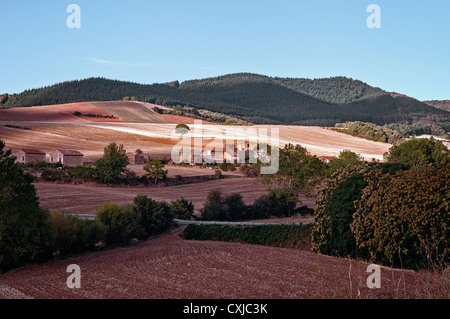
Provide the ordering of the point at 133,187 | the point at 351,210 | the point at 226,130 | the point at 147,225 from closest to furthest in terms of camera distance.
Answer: the point at 351,210 < the point at 147,225 < the point at 133,187 < the point at 226,130

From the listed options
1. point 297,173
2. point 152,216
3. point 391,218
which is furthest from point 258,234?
point 297,173

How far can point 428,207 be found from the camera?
19.1 metres

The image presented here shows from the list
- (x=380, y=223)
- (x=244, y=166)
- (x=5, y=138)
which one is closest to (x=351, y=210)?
(x=380, y=223)

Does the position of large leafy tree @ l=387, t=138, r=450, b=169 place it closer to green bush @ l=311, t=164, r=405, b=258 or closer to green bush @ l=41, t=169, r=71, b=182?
green bush @ l=311, t=164, r=405, b=258

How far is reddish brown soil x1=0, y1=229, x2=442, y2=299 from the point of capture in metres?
14.6

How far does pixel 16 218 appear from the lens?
21.3 m

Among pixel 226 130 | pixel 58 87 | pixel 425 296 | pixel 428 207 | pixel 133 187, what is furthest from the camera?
pixel 58 87

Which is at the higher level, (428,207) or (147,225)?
(428,207)

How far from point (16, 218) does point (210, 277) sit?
9.40m

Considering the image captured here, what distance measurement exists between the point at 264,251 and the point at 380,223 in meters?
7.41

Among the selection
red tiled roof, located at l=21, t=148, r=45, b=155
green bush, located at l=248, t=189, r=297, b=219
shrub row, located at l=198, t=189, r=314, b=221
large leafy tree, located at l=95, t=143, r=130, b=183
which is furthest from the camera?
red tiled roof, located at l=21, t=148, r=45, b=155

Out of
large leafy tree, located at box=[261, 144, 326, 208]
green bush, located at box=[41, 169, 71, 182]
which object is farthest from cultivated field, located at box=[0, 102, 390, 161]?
large leafy tree, located at box=[261, 144, 326, 208]

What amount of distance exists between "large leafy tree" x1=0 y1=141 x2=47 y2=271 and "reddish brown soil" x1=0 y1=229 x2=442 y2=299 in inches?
35.1
